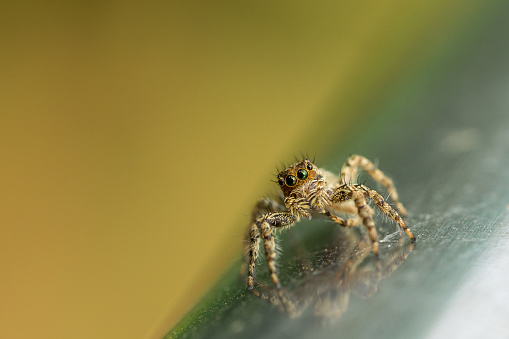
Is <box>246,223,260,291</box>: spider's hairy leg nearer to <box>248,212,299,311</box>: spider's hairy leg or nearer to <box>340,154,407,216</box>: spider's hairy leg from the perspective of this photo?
<box>248,212,299,311</box>: spider's hairy leg

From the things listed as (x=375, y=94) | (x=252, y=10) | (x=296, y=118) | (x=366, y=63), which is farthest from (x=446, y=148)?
(x=252, y=10)

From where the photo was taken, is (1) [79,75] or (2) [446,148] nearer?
(2) [446,148]

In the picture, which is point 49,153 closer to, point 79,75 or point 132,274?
point 79,75

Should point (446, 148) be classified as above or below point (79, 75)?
below

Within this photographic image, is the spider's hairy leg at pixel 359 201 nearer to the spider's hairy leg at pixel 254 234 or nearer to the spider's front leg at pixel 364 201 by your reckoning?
the spider's front leg at pixel 364 201

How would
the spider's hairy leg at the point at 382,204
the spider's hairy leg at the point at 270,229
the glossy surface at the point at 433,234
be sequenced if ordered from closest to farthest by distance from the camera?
the glossy surface at the point at 433,234 → the spider's hairy leg at the point at 270,229 → the spider's hairy leg at the point at 382,204

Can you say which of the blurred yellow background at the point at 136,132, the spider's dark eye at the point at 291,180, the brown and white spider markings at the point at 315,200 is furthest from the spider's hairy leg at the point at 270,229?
the blurred yellow background at the point at 136,132

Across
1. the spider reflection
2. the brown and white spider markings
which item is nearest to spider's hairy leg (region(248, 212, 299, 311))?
the brown and white spider markings
